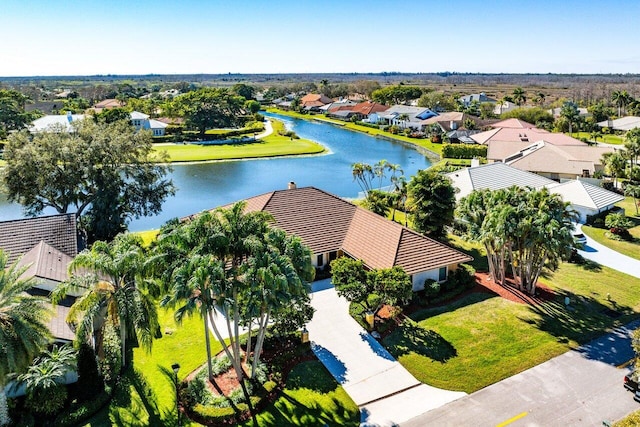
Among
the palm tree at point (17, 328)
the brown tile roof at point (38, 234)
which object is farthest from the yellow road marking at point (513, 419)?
the brown tile roof at point (38, 234)

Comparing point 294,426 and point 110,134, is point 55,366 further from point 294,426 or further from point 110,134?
point 110,134

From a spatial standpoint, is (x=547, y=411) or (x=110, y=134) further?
(x=110, y=134)

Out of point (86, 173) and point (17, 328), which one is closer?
point (17, 328)

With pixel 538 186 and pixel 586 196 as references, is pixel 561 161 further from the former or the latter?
pixel 586 196

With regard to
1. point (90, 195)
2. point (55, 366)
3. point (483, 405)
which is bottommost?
point (483, 405)

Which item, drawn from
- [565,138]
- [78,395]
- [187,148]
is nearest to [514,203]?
[78,395]

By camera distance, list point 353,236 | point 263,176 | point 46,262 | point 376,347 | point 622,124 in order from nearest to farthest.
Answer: point 376,347 < point 46,262 < point 353,236 < point 263,176 < point 622,124

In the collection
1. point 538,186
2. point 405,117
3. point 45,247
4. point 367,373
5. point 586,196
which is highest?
point 405,117

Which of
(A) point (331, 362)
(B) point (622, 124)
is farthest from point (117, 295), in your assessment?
(B) point (622, 124)
